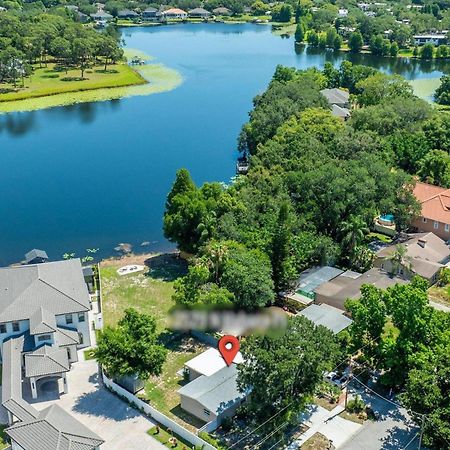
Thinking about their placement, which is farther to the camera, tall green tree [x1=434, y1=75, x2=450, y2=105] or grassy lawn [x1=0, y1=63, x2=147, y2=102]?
grassy lawn [x1=0, y1=63, x2=147, y2=102]

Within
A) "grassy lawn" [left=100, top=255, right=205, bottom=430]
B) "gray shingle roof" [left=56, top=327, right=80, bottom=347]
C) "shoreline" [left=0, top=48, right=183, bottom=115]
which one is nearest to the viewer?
"grassy lawn" [left=100, top=255, right=205, bottom=430]

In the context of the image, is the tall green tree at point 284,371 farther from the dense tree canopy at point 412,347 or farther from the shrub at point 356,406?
the dense tree canopy at point 412,347

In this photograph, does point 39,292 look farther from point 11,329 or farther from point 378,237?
point 378,237

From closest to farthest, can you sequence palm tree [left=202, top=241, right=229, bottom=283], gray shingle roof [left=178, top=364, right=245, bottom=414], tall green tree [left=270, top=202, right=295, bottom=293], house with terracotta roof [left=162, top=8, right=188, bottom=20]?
gray shingle roof [left=178, top=364, right=245, bottom=414], palm tree [left=202, top=241, right=229, bottom=283], tall green tree [left=270, top=202, right=295, bottom=293], house with terracotta roof [left=162, top=8, right=188, bottom=20]

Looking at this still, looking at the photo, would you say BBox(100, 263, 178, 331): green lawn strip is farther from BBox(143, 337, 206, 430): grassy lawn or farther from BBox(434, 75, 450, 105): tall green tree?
BBox(434, 75, 450, 105): tall green tree

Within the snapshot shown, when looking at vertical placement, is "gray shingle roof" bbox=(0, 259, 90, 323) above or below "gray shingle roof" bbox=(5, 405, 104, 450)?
above

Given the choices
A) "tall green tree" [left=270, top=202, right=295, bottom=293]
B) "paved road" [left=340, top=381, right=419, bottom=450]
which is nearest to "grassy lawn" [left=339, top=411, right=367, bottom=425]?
"paved road" [left=340, top=381, right=419, bottom=450]
